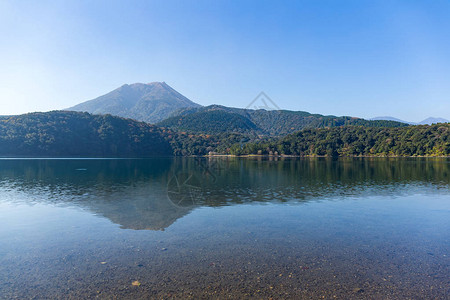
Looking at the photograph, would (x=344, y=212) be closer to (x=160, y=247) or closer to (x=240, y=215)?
(x=240, y=215)

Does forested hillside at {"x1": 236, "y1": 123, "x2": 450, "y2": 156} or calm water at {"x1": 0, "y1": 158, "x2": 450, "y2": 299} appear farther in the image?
forested hillside at {"x1": 236, "y1": 123, "x2": 450, "y2": 156}

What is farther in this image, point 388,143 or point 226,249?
point 388,143

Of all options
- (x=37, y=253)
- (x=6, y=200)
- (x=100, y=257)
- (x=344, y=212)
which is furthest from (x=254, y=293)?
(x=6, y=200)

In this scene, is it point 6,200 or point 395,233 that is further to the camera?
point 6,200

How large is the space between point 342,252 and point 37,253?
14824 millimetres

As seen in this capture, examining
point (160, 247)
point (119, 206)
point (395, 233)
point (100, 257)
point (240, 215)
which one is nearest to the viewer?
Answer: point (100, 257)

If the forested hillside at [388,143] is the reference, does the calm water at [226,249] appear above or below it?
below

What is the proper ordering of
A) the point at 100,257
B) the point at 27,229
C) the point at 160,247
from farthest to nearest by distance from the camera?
the point at 27,229, the point at 160,247, the point at 100,257

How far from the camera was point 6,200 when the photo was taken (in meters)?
28.7

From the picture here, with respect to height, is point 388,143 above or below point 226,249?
above

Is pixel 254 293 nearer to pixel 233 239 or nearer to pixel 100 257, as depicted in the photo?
pixel 233 239

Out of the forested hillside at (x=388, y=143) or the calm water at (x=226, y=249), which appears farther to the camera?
the forested hillside at (x=388, y=143)

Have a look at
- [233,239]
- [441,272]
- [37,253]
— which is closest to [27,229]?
[37,253]

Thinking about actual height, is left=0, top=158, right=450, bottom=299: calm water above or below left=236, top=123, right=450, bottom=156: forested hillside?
below
